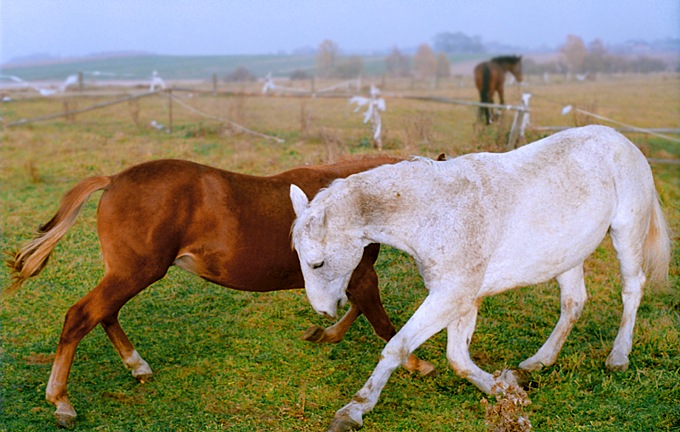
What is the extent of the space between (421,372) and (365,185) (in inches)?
62.4

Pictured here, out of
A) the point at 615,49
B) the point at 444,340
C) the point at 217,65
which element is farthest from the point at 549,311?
the point at 217,65

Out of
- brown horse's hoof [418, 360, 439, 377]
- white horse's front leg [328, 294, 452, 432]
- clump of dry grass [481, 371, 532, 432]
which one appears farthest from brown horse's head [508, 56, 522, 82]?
clump of dry grass [481, 371, 532, 432]

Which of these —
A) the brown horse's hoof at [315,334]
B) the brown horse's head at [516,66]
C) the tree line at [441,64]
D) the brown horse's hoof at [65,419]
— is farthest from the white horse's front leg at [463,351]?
the tree line at [441,64]

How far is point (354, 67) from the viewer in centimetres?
6334

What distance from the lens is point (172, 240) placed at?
13.4 ft

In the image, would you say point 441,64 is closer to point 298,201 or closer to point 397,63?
point 397,63

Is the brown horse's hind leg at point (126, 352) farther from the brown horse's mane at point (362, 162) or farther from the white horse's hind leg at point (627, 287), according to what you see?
the white horse's hind leg at point (627, 287)

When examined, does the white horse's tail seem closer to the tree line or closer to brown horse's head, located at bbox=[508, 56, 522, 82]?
brown horse's head, located at bbox=[508, 56, 522, 82]

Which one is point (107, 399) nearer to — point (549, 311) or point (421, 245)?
point (421, 245)

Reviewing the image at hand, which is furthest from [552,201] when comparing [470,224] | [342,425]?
[342,425]

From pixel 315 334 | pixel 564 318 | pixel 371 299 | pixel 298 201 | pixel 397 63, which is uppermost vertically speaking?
pixel 397 63

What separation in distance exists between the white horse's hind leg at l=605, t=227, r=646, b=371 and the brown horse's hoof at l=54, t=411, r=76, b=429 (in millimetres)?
3534

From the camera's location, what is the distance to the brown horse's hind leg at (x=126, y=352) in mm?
4445

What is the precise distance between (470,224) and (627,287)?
1.71 metres
